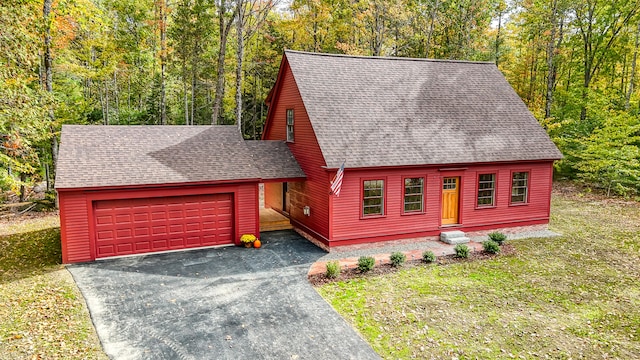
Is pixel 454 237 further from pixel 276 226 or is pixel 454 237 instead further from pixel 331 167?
pixel 276 226

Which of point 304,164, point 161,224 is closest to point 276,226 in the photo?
point 304,164

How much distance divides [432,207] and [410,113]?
13.0 feet

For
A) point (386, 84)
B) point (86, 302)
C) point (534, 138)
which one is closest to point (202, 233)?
point (86, 302)

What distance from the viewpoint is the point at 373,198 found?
590 inches

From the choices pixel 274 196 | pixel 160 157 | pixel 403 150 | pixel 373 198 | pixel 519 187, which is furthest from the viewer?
pixel 274 196

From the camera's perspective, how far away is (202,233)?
1464cm

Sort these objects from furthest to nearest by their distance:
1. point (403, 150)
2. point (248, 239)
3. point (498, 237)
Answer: point (403, 150) → point (498, 237) → point (248, 239)

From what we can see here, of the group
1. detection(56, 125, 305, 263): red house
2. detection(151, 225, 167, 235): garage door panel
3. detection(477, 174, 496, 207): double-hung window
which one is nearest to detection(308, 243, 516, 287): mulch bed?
detection(477, 174, 496, 207): double-hung window

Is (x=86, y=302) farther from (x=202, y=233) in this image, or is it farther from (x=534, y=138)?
(x=534, y=138)

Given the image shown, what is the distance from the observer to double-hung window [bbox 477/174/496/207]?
16.6 m

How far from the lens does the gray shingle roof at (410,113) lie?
49.7ft

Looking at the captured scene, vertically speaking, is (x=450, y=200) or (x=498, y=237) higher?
(x=450, y=200)

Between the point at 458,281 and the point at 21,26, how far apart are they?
15530 millimetres

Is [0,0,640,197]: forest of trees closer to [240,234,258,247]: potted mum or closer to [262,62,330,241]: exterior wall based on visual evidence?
[262,62,330,241]: exterior wall
